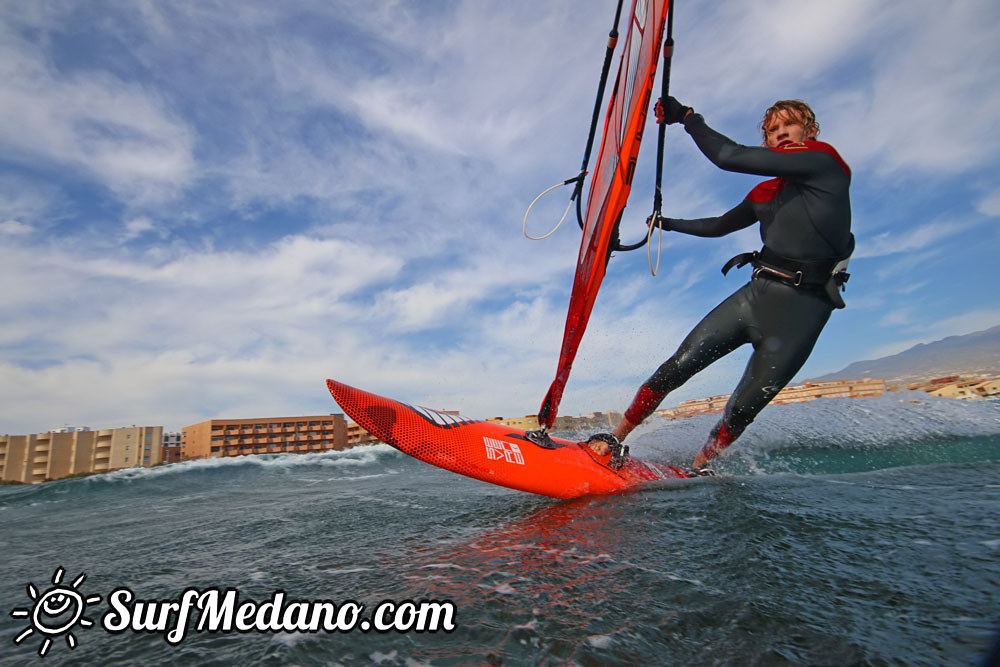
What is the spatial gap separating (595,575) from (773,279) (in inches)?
109

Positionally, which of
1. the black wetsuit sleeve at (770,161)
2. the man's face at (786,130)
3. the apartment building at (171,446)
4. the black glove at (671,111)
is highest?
the black glove at (671,111)

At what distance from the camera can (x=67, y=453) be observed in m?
46.0

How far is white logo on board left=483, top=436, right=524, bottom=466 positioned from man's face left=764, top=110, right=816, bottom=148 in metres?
3.20

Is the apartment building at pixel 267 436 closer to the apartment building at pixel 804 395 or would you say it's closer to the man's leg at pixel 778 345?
the apartment building at pixel 804 395

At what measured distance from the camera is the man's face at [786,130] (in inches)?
136

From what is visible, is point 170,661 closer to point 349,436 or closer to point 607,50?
point 607,50

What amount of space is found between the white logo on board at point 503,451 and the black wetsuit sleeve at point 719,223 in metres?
2.53

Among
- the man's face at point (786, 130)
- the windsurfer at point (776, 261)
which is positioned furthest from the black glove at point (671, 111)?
the man's face at point (786, 130)

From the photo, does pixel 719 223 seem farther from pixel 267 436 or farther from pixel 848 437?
pixel 267 436

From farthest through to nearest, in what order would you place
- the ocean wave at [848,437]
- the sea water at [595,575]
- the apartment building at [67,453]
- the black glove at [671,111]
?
the apartment building at [67,453] < the ocean wave at [848,437] < the black glove at [671,111] < the sea water at [595,575]

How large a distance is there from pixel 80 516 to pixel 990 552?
847cm

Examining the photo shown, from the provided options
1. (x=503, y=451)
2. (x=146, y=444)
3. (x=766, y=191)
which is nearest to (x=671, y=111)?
(x=766, y=191)

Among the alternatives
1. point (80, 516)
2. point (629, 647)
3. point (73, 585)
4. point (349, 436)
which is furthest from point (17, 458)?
point (629, 647)

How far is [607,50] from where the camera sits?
181 inches
